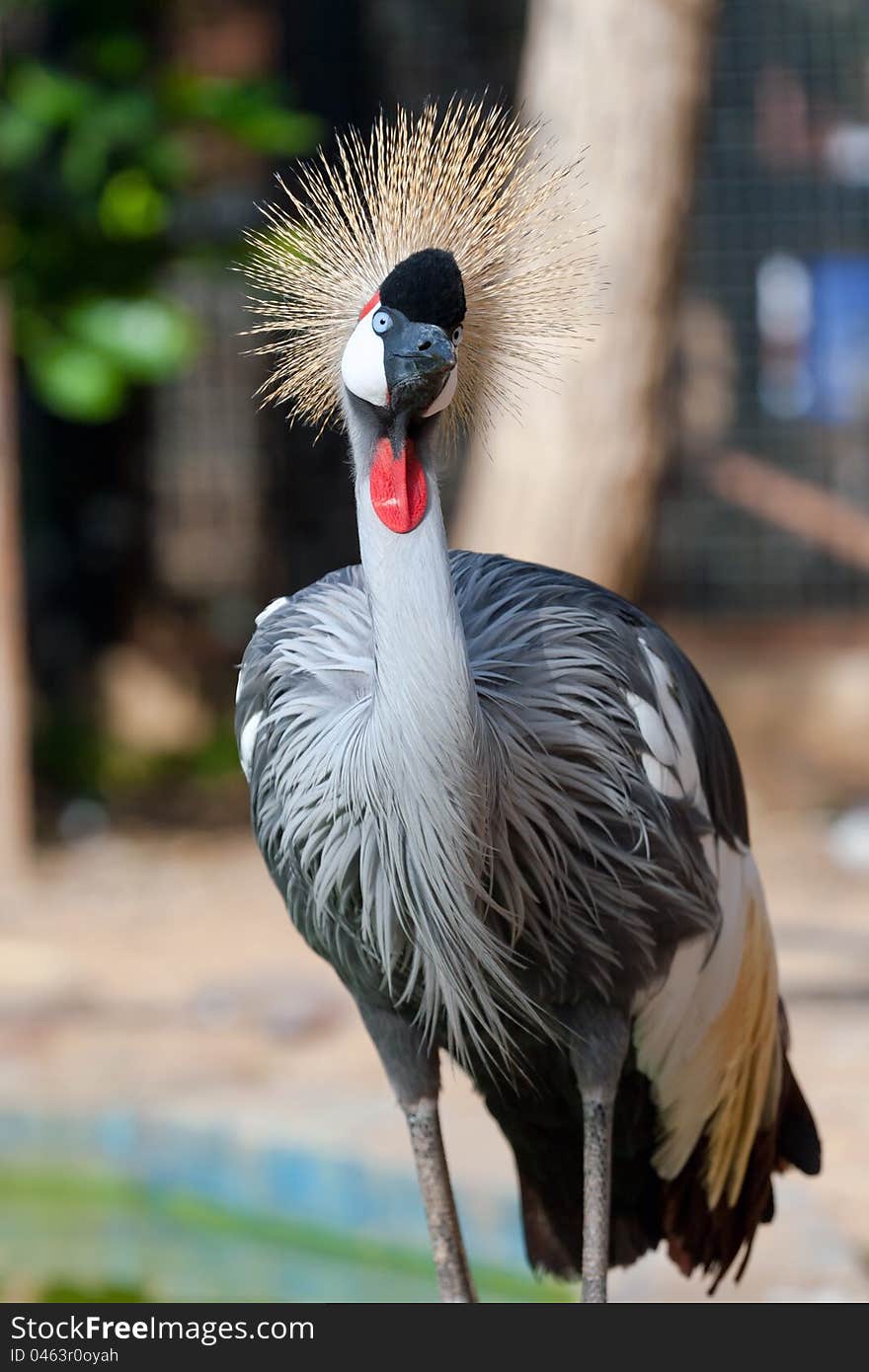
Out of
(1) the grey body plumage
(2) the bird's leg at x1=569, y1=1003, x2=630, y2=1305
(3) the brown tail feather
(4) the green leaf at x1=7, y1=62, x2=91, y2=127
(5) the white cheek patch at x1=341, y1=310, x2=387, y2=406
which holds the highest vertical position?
(4) the green leaf at x1=7, y1=62, x2=91, y2=127

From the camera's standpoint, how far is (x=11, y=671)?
4.52m

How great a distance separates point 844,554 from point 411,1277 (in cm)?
286

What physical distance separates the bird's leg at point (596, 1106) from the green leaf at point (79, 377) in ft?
9.59

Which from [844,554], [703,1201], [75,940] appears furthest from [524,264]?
[844,554]

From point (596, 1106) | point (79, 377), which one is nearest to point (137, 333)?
point (79, 377)

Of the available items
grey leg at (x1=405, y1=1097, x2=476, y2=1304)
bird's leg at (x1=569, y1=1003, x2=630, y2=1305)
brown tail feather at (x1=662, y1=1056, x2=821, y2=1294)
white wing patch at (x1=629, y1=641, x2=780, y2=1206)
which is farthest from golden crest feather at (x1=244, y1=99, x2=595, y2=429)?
brown tail feather at (x1=662, y1=1056, x2=821, y2=1294)

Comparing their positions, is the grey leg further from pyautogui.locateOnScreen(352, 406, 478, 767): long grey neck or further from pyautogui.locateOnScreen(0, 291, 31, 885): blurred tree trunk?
pyautogui.locateOnScreen(0, 291, 31, 885): blurred tree trunk

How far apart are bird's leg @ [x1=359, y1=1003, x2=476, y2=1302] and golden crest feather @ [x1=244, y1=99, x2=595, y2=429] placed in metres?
0.65

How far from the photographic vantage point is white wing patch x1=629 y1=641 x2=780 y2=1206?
1.84 m

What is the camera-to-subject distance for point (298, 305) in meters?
1.82

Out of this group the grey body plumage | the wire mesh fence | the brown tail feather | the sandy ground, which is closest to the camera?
the grey body plumage

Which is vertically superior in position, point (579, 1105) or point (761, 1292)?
point (579, 1105)

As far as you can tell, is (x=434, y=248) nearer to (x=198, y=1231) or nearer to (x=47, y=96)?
(x=198, y=1231)

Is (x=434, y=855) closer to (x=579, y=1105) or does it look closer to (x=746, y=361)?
(x=579, y=1105)
